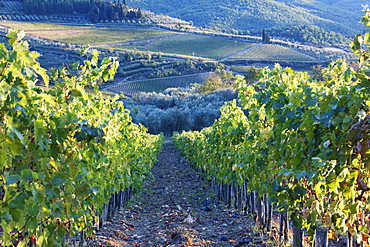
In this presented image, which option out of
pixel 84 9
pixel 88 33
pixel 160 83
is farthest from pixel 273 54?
pixel 84 9

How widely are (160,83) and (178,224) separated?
2794 inches

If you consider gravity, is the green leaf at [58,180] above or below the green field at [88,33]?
above

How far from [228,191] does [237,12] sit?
180m

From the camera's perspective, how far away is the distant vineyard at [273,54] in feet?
287

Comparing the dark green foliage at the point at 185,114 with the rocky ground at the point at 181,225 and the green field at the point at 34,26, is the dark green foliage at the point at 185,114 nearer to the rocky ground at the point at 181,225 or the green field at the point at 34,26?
the rocky ground at the point at 181,225

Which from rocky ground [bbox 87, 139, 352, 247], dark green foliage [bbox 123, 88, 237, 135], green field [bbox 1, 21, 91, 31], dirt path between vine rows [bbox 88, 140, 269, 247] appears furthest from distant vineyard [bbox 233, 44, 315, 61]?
rocky ground [bbox 87, 139, 352, 247]

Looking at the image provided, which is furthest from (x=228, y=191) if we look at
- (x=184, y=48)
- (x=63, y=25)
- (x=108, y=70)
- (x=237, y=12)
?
(x=237, y=12)

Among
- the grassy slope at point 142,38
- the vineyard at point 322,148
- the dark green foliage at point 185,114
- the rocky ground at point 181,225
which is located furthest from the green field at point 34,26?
the vineyard at point 322,148

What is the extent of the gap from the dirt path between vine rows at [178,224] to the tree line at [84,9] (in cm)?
12365

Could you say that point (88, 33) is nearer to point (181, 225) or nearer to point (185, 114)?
point (185, 114)

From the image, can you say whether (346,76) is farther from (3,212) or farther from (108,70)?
(3,212)

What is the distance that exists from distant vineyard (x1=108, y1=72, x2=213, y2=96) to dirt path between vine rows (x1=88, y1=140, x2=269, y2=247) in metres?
62.2

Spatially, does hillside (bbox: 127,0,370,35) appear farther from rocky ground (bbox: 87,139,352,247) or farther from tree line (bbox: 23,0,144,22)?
rocky ground (bbox: 87,139,352,247)

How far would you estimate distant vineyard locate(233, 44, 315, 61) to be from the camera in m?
87.5
